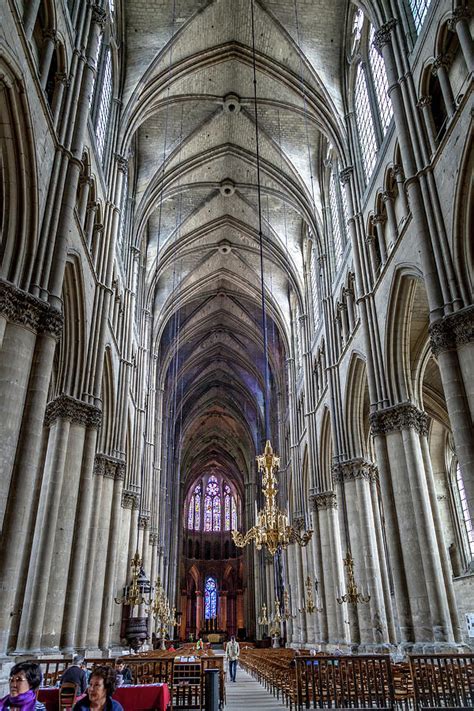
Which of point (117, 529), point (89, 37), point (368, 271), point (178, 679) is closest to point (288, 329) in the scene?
point (368, 271)

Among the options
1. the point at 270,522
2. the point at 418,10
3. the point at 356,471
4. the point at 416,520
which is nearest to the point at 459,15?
the point at 418,10

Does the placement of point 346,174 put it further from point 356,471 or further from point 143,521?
point 143,521

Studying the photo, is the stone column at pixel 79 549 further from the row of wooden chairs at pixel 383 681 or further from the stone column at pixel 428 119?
the stone column at pixel 428 119

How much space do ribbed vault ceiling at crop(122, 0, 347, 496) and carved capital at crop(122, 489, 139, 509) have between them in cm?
1133

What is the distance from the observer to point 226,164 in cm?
2989

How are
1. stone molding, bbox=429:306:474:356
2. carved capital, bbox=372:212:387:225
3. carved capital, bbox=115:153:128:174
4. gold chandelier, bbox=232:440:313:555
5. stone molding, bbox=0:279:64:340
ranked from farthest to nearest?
carved capital, bbox=115:153:128:174 → carved capital, bbox=372:212:387:225 → gold chandelier, bbox=232:440:313:555 → stone molding, bbox=429:306:474:356 → stone molding, bbox=0:279:64:340

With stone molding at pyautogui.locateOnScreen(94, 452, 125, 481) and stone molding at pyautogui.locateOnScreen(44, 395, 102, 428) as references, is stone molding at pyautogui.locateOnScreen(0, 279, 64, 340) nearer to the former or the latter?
stone molding at pyautogui.locateOnScreen(44, 395, 102, 428)

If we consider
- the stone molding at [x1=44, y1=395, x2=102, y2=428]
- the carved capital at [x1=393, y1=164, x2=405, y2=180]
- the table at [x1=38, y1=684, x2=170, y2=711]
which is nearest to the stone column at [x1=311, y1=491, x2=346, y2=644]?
the stone molding at [x1=44, y1=395, x2=102, y2=428]

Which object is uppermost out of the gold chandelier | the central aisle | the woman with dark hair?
the gold chandelier

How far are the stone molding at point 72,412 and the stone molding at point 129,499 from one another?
9.46 meters

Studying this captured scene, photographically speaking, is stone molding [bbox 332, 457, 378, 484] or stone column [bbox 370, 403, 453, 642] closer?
stone column [bbox 370, 403, 453, 642]

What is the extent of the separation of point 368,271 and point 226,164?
1364 centimetres

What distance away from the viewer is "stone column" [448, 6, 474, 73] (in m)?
11.9

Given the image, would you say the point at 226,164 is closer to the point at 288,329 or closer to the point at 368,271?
the point at 288,329
